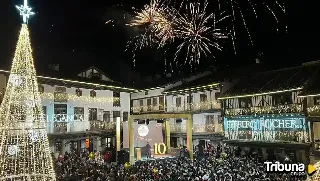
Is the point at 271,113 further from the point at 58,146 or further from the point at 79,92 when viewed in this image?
the point at 58,146

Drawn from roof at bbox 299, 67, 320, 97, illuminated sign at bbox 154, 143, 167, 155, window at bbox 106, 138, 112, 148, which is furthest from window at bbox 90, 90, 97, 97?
roof at bbox 299, 67, 320, 97

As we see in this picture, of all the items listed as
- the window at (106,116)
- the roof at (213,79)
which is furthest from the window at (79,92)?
the roof at (213,79)

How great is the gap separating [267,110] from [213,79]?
804 centimetres

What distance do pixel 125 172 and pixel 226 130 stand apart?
494 inches

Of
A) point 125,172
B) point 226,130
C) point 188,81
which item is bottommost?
point 125,172

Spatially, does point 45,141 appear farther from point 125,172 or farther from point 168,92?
point 168,92

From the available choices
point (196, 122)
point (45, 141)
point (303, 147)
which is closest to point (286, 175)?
point (303, 147)

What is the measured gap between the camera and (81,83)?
1287 inches

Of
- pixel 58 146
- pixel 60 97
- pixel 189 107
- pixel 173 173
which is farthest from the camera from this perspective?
pixel 189 107

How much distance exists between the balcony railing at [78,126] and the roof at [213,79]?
7.71m

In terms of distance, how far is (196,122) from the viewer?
118 ft

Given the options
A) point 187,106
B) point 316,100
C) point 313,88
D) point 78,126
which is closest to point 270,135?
Result: point 316,100

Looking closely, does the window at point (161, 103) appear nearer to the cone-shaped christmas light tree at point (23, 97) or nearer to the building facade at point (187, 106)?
the building facade at point (187, 106)

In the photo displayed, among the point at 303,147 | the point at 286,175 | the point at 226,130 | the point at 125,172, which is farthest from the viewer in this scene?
the point at 226,130
